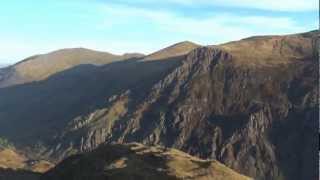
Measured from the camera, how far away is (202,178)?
652 feet

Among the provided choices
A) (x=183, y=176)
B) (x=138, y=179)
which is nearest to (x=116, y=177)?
(x=138, y=179)

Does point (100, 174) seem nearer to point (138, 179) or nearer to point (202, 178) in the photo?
point (138, 179)

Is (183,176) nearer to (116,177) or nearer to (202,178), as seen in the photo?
(202,178)

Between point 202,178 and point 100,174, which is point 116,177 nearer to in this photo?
point 100,174

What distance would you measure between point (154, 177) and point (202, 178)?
47.2 ft

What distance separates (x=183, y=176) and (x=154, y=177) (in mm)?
9079

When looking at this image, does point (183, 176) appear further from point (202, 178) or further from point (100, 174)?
point (100, 174)

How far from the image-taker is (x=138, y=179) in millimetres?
192750

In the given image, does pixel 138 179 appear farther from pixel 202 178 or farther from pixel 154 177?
pixel 202 178

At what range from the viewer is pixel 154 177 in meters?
195

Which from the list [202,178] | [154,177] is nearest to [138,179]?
[154,177]

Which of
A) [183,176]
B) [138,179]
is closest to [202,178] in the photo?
[183,176]

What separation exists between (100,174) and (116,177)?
7.65 metres

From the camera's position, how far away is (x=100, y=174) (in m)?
200
